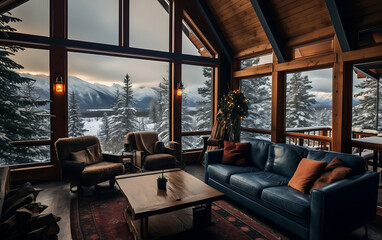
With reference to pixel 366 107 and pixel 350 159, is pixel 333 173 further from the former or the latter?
pixel 366 107

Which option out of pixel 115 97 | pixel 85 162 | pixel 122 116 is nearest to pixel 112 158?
pixel 85 162

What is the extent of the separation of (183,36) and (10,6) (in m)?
3.54

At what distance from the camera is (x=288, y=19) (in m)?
4.53

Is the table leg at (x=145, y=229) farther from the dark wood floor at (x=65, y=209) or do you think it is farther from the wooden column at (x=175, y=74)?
the wooden column at (x=175, y=74)

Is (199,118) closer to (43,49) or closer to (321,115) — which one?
(321,115)

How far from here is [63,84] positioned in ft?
15.4

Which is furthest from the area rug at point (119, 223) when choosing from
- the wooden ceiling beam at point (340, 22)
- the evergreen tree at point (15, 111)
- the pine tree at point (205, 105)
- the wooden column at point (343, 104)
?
the wooden ceiling beam at point (340, 22)

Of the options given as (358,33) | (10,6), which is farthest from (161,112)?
(358,33)

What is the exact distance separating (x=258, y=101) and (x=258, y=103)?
1.9 inches

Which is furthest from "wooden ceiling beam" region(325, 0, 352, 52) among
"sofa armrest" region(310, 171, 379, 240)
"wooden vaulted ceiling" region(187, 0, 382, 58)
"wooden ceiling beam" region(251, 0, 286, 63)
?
"sofa armrest" region(310, 171, 379, 240)

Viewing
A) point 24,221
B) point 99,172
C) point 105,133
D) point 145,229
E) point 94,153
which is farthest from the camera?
point 105,133

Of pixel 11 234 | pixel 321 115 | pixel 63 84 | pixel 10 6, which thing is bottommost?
pixel 11 234

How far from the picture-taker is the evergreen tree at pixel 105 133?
17.2 feet

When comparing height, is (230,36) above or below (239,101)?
above
